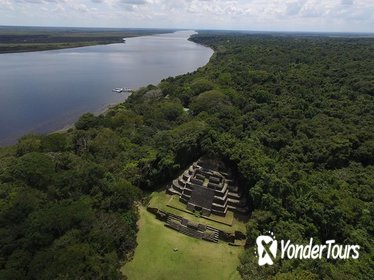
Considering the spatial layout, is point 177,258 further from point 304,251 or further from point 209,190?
point 304,251

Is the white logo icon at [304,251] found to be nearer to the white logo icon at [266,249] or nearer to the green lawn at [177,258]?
the white logo icon at [266,249]

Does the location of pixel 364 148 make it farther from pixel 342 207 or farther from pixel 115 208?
pixel 115 208

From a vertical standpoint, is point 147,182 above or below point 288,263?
below

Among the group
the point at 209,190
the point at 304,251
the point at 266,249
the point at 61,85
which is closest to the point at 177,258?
the point at 266,249

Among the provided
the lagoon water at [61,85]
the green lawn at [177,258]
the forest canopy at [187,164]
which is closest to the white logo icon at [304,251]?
the forest canopy at [187,164]

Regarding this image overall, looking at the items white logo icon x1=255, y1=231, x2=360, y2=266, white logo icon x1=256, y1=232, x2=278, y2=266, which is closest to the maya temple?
white logo icon x1=256, y1=232, x2=278, y2=266

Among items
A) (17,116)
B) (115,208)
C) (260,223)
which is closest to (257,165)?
(260,223)
